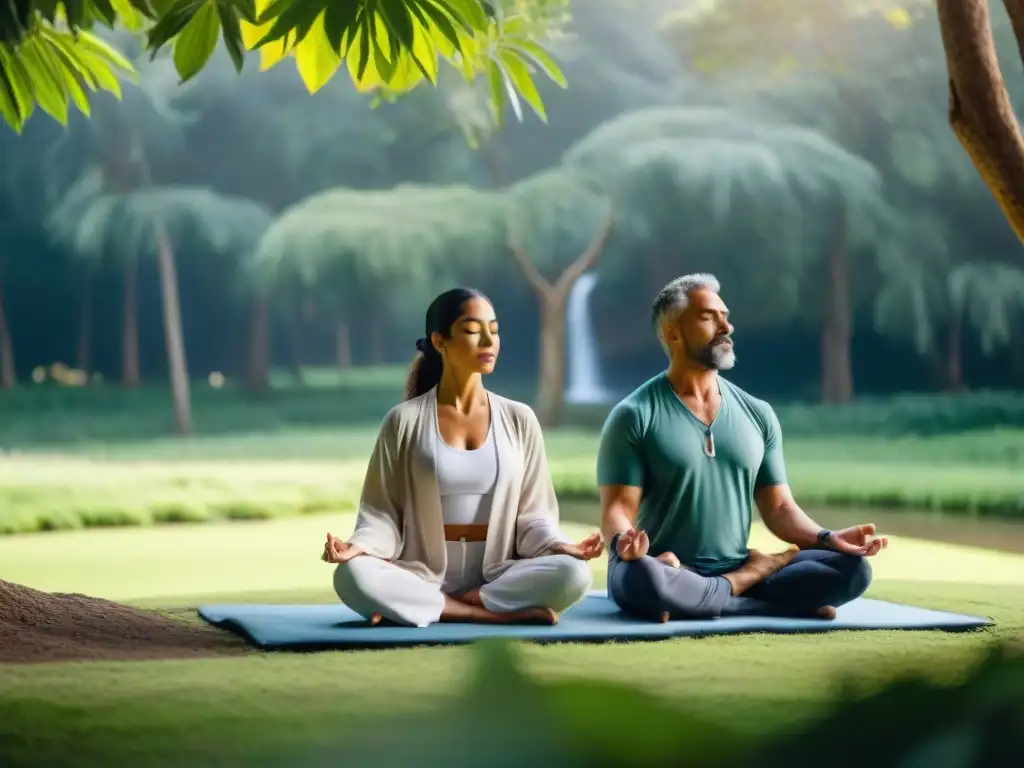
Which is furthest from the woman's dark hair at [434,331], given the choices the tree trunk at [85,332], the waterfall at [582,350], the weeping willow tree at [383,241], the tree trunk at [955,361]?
the tree trunk at [85,332]

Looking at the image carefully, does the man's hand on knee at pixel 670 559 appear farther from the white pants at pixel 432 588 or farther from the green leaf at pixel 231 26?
the green leaf at pixel 231 26

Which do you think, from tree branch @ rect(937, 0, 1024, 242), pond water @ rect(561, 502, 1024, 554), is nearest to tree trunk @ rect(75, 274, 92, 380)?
pond water @ rect(561, 502, 1024, 554)

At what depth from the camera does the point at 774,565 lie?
3619 millimetres

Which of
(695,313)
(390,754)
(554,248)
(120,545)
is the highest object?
(554,248)

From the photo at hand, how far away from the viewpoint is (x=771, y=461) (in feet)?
12.3

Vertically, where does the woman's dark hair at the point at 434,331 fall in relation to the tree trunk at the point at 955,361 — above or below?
below

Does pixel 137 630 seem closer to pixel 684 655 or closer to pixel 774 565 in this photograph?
pixel 684 655

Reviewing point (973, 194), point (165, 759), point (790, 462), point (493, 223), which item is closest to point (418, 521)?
point (165, 759)

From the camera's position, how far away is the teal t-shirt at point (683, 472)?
140 inches

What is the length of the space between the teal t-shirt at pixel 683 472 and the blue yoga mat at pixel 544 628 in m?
0.20

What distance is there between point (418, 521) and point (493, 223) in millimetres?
11469

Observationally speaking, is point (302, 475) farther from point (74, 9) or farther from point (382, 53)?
point (74, 9)

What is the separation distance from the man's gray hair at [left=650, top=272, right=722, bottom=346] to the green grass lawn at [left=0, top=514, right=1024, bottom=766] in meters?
0.87

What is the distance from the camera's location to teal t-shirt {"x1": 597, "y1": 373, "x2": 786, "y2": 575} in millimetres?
3561
